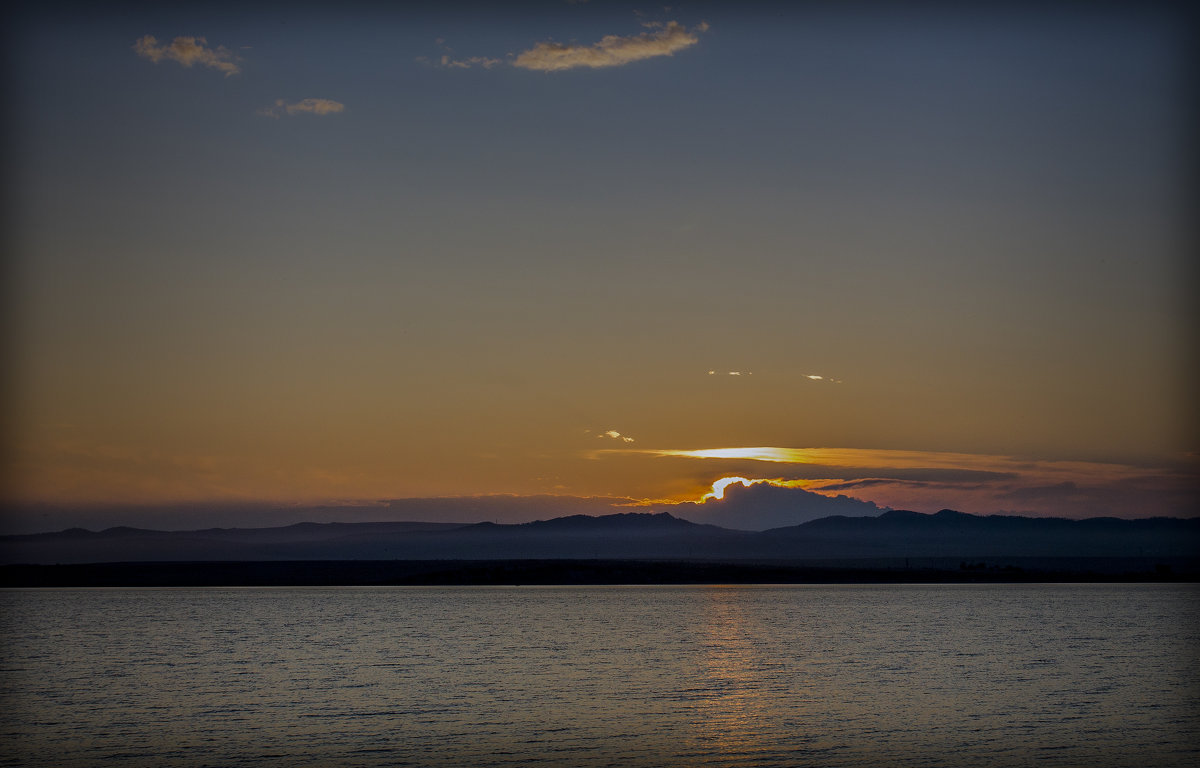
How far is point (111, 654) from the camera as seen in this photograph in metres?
83.8

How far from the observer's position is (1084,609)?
6220 inches

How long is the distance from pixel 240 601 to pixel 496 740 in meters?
168

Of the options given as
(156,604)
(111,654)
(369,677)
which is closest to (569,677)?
(369,677)

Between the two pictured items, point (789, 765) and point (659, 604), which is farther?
point (659, 604)

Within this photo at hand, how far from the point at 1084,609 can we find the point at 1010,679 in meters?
105

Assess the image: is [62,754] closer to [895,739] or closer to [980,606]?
[895,739]

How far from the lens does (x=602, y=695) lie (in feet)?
183

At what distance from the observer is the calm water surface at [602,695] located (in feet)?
131

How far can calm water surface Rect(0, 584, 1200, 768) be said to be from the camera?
40.0 metres

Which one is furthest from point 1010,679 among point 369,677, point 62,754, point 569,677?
→ point 62,754

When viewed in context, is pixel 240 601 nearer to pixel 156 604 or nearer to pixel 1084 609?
pixel 156 604

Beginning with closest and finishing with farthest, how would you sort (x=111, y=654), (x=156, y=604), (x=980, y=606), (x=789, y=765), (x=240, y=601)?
(x=789, y=765), (x=111, y=654), (x=980, y=606), (x=156, y=604), (x=240, y=601)

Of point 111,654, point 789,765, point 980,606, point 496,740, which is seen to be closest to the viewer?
point 789,765

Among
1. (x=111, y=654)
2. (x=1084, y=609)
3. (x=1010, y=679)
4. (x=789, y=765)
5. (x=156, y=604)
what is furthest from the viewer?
(x=156, y=604)
